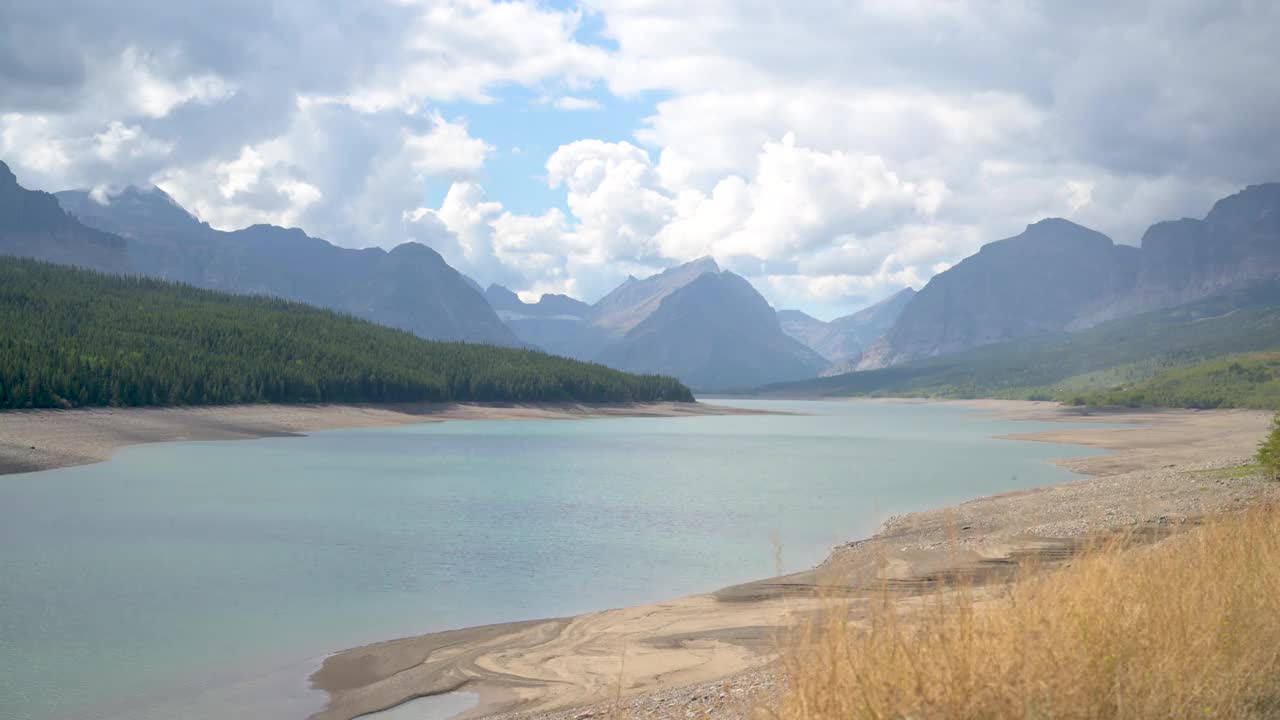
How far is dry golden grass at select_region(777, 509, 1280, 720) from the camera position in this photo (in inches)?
264

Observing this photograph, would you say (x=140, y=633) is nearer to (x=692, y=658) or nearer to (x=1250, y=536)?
(x=692, y=658)

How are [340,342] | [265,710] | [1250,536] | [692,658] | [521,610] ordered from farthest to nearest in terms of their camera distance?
[340,342], [521,610], [692,658], [265,710], [1250,536]

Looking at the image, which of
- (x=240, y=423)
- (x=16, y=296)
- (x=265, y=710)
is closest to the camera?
(x=265, y=710)

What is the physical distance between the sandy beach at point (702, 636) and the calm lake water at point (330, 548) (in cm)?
146

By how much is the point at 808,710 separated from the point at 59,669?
53.5 ft

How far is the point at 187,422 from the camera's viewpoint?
8869 cm

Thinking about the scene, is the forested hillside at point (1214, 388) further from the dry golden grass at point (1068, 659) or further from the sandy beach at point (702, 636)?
the dry golden grass at point (1068, 659)

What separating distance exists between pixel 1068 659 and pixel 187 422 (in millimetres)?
93913

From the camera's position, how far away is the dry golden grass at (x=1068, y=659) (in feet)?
22.0

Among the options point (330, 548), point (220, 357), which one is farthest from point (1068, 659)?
Answer: point (220, 357)

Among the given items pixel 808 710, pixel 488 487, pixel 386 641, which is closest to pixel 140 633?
pixel 386 641

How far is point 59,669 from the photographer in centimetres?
1738

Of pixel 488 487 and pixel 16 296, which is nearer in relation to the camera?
pixel 488 487

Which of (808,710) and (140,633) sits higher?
(808,710)
